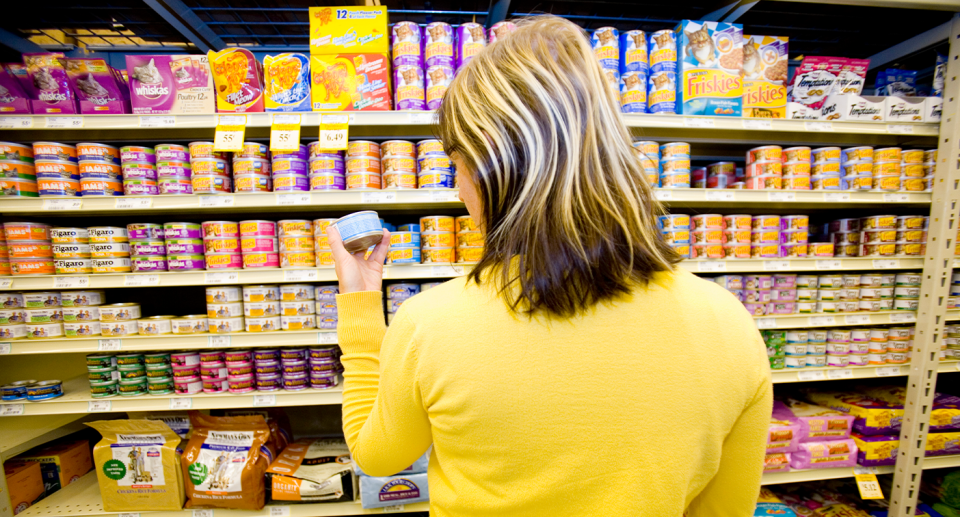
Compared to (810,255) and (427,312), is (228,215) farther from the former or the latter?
(810,255)

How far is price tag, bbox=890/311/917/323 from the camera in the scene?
1719mm

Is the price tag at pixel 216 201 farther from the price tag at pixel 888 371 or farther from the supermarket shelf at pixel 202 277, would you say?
the price tag at pixel 888 371

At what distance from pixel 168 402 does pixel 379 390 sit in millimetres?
1497

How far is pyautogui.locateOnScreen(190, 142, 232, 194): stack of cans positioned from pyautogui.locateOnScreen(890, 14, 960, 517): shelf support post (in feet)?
10.0

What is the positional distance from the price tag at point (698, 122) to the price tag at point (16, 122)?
2.55 metres

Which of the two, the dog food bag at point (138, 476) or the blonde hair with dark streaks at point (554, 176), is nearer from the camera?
the blonde hair with dark streaks at point (554, 176)

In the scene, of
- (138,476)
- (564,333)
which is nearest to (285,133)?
(564,333)

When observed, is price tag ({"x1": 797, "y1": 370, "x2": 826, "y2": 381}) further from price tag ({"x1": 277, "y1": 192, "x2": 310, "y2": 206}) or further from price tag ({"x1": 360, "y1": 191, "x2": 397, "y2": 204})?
price tag ({"x1": 277, "y1": 192, "x2": 310, "y2": 206})

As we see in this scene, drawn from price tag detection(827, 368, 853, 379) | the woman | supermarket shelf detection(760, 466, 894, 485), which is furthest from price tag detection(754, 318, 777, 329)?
the woman

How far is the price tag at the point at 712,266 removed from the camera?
1582mm

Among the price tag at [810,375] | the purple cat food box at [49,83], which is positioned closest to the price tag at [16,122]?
the purple cat food box at [49,83]

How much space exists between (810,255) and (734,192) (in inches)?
19.5

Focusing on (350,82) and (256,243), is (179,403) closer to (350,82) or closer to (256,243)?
(256,243)

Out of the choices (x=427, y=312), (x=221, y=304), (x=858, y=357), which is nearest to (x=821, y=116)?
(x=858, y=357)
